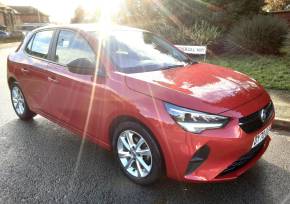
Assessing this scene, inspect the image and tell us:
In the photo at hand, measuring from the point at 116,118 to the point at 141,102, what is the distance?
0.45 meters

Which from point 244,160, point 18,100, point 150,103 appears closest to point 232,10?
point 18,100

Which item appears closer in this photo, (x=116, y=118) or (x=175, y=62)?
(x=116, y=118)

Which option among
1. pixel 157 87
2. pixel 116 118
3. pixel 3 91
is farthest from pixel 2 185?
pixel 3 91

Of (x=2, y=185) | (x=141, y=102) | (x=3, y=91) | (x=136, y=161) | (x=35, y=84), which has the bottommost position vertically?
(x=3, y=91)

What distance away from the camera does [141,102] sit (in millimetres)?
3381

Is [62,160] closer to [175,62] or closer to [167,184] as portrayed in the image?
[167,184]

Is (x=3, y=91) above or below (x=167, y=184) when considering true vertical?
below

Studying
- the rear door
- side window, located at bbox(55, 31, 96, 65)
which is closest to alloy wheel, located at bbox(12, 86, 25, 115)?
the rear door

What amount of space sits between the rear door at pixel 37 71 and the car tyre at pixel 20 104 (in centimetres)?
31

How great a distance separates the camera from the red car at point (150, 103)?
315 cm

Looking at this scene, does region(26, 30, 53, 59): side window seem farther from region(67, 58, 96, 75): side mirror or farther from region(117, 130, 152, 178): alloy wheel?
region(117, 130, 152, 178): alloy wheel

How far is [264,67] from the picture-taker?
377 inches

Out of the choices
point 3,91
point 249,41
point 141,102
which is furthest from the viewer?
point 249,41

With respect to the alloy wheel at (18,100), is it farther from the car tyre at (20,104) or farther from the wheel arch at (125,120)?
the wheel arch at (125,120)
